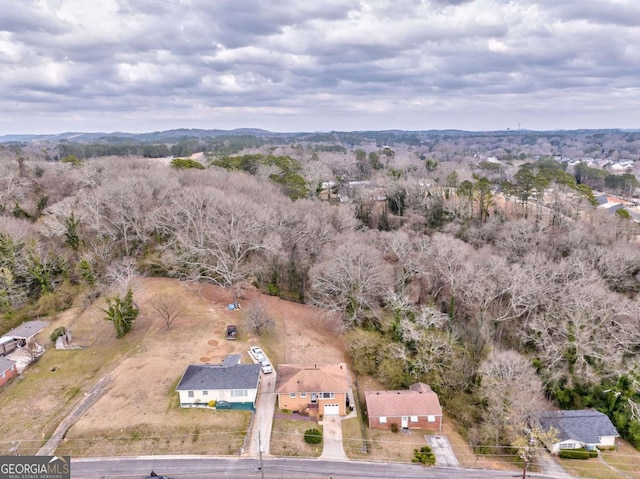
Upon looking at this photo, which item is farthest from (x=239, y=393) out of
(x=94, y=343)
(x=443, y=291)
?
(x=443, y=291)

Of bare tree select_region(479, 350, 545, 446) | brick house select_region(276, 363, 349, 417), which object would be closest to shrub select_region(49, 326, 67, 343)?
brick house select_region(276, 363, 349, 417)

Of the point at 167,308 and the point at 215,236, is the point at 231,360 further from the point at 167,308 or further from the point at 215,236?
the point at 215,236

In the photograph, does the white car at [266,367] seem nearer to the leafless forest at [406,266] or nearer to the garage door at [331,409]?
the garage door at [331,409]

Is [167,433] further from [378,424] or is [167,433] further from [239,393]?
[378,424]

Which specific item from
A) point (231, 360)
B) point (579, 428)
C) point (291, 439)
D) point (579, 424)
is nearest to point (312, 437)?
point (291, 439)

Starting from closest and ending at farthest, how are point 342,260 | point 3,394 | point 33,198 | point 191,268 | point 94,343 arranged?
point 3,394 → point 94,343 → point 342,260 → point 191,268 → point 33,198
